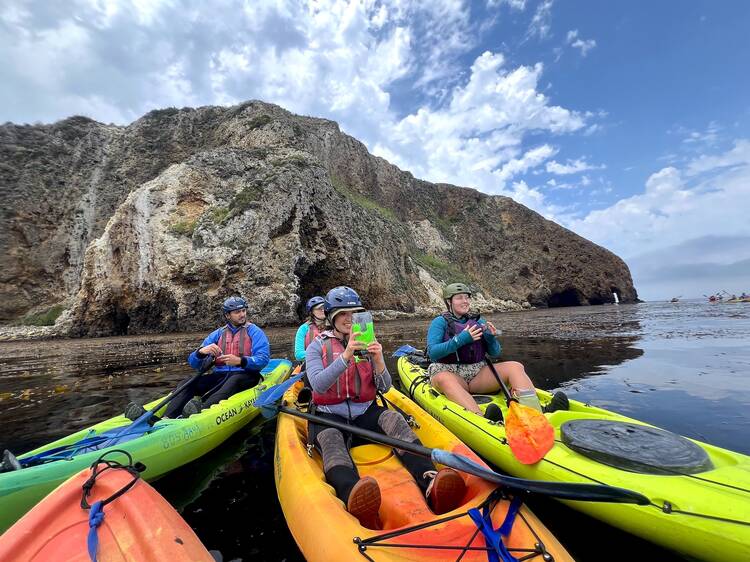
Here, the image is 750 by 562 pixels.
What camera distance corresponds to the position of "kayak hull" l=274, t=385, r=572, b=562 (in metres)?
2.09

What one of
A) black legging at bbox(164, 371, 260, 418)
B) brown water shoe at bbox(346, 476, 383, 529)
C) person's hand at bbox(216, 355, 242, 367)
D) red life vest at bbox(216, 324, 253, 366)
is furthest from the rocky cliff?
brown water shoe at bbox(346, 476, 383, 529)

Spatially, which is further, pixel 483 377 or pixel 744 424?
pixel 483 377

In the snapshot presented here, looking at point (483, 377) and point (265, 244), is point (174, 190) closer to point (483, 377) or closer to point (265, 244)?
point (265, 244)

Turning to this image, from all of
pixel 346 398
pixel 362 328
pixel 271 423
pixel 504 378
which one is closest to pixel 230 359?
pixel 271 423

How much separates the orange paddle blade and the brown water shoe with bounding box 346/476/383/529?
147cm

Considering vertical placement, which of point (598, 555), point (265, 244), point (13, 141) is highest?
point (13, 141)

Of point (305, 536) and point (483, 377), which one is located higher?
point (483, 377)

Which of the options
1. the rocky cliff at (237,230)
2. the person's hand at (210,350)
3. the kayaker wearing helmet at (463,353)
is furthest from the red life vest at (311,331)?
the rocky cliff at (237,230)

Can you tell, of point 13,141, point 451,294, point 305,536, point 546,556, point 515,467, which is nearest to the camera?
point 546,556

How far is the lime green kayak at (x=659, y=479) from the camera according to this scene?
2199mm

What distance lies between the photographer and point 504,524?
87.8 inches

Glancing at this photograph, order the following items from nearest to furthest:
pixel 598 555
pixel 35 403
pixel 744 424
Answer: pixel 598 555 → pixel 744 424 → pixel 35 403

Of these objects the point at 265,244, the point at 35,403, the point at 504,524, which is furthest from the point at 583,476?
the point at 265,244

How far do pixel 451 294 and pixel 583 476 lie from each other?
2878 mm
